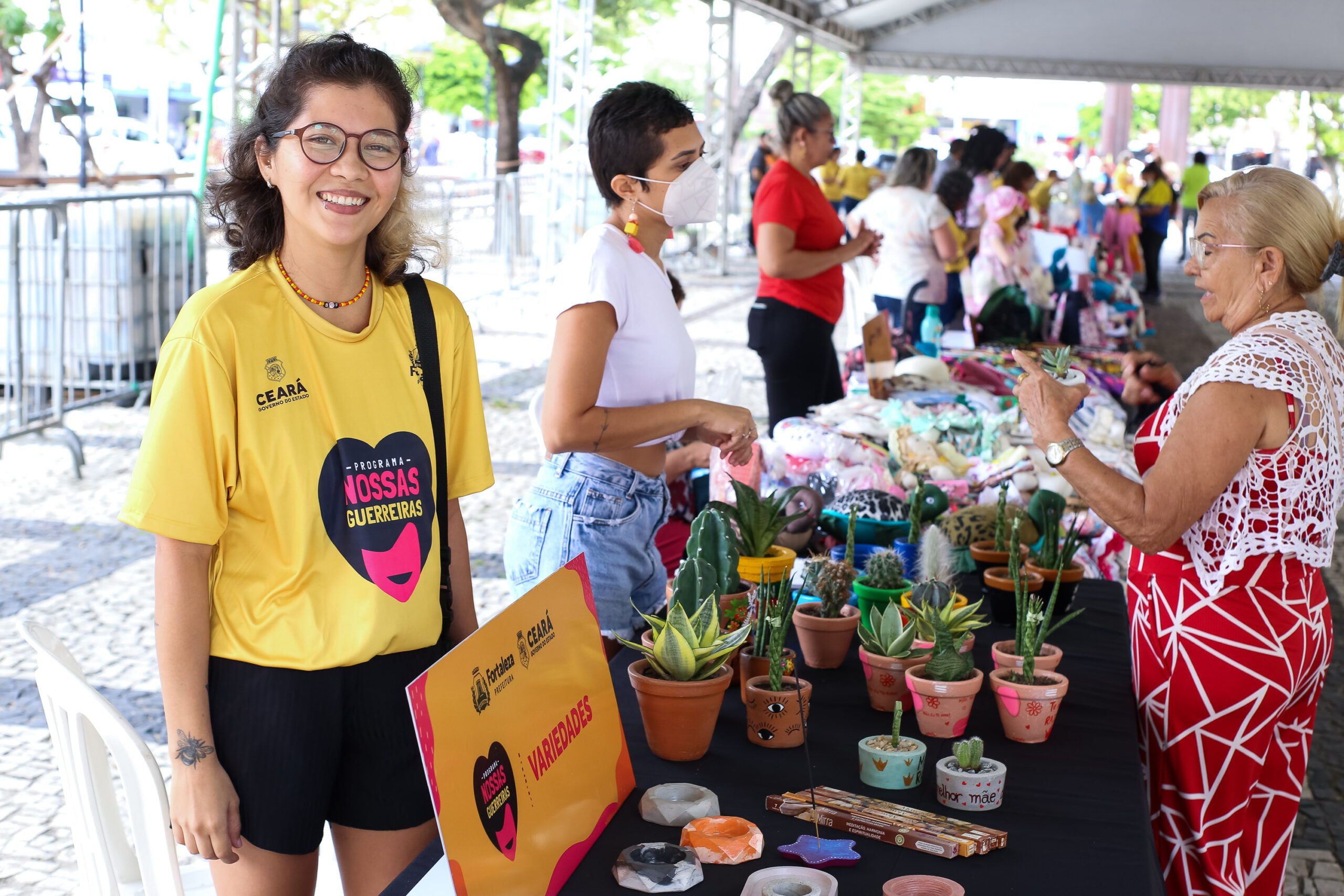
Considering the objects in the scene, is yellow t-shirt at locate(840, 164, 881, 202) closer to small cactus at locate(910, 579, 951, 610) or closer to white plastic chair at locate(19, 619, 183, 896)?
small cactus at locate(910, 579, 951, 610)

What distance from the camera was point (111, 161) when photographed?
22844 millimetres

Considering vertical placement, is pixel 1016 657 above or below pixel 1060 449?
below

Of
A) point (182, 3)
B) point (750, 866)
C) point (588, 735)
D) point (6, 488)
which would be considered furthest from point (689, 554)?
point (182, 3)

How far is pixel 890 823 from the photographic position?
1344mm

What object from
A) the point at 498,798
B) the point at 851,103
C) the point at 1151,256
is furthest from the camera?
the point at 851,103

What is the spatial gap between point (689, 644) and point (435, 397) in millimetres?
455

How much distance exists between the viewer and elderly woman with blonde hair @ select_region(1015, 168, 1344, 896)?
5.77 feet

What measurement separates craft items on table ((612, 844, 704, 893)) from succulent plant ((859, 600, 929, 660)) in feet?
1.78

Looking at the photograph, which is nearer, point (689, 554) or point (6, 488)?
point (689, 554)

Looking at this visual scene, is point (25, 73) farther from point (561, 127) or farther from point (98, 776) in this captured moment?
point (98, 776)

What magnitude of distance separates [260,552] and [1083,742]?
1.14 m

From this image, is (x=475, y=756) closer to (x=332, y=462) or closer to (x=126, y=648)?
(x=332, y=462)

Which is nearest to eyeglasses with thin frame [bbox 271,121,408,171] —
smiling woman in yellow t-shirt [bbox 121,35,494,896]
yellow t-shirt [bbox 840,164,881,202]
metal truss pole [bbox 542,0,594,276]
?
smiling woman in yellow t-shirt [bbox 121,35,494,896]

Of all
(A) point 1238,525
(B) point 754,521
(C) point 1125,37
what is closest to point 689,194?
(B) point 754,521
